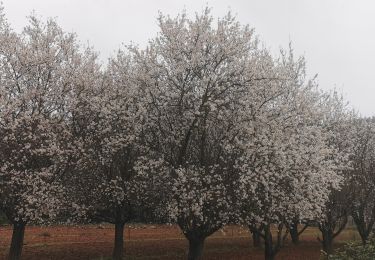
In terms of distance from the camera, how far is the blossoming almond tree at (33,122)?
1945 cm

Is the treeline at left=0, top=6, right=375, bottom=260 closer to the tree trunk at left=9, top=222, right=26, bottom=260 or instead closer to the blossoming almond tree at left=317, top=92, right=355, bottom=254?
the tree trunk at left=9, top=222, right=26, bottom=260

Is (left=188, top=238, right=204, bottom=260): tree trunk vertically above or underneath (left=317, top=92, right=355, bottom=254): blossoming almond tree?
underneath

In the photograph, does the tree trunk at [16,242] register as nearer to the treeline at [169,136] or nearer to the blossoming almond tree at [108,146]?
the treeline at [169,136]

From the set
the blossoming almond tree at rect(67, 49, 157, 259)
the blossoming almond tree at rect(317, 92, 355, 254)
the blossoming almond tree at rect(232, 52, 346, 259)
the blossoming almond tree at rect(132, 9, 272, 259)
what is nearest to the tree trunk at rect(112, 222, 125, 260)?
the blossoming almond tree at rect(67, 49, 157, 259)

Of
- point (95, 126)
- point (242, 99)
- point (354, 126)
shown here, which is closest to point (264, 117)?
point (242, 99)

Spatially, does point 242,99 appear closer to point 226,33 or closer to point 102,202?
point 226,33

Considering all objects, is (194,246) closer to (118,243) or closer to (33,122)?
(118,243)

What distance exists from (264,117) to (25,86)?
11.8 metres

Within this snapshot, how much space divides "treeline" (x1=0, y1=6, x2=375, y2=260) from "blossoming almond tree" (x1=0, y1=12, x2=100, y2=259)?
67 mm

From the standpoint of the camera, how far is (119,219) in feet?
79.6

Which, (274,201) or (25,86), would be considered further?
(25,86)

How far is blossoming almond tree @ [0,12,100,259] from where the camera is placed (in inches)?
766

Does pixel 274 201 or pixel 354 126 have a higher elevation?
pixel 354 126

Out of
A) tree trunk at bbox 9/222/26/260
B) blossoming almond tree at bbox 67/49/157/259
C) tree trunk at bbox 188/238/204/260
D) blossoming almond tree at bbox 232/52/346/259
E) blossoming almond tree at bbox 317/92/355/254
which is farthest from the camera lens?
blossoming almond tree at bbox 317/92/355/254
